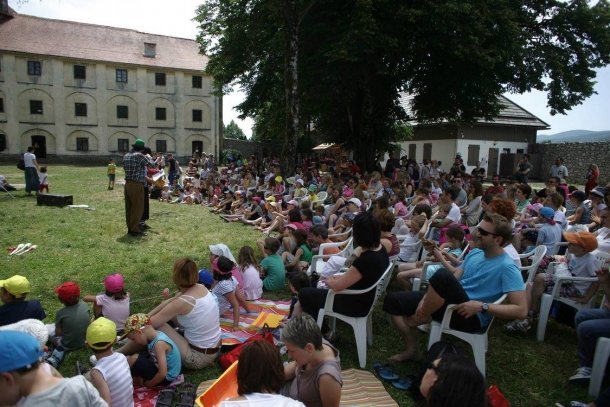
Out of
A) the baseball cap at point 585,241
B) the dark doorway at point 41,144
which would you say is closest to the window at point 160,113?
the dark doorway at point 41,144

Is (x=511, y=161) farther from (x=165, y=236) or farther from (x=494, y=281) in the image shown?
(x=494, y=281)

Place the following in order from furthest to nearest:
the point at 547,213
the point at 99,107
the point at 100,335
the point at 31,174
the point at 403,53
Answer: the point at 99,107
the point at 403,53
the point at 31,174
the point at 547,213
the point at 100,335

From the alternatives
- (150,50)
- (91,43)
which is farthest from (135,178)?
(91,43)

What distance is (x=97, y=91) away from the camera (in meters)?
37.5

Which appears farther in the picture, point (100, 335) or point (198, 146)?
point (198, 146)

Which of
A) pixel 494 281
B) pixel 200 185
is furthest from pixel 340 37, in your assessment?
pixel 494 281

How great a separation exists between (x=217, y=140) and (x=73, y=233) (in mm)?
33562

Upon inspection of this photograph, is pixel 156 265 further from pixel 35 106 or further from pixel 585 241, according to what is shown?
pixel 35 106

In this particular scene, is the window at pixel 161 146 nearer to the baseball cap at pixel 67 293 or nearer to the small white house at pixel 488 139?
the small white house at pixel 488 139

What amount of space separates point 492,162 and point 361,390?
96.9 ft

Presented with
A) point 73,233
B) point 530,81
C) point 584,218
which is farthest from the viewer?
point 530,81

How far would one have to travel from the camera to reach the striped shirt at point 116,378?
9.36 ft

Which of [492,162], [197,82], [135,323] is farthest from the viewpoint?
[197,82]

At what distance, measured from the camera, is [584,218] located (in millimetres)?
7309
